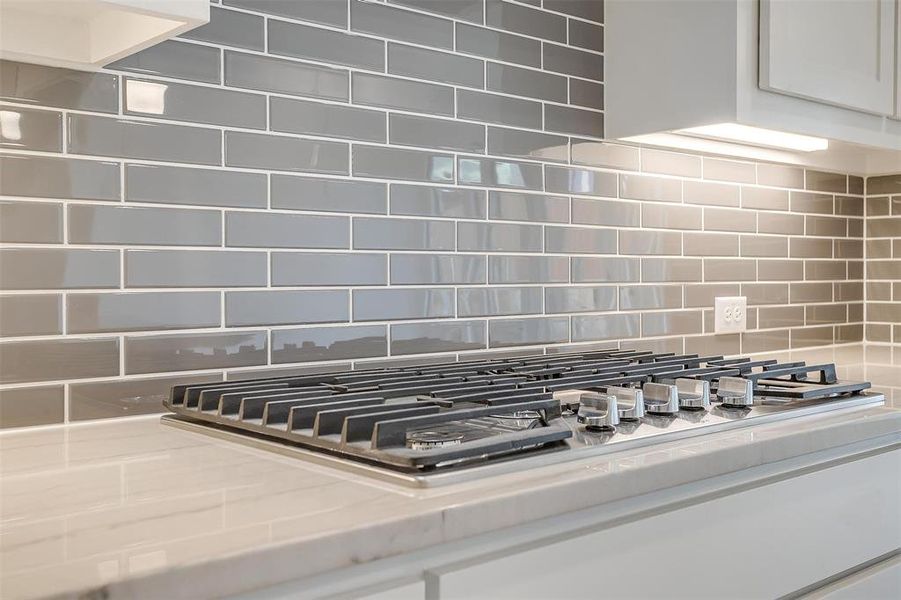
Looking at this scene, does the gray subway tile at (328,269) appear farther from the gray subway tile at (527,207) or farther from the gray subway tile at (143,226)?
the gray subway tile at (527,207)

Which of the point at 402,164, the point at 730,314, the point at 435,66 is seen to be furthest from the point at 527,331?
the point at 730,314

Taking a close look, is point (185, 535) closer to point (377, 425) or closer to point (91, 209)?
point (377, 425)

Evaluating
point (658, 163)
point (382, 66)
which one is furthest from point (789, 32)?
point (382, 66)

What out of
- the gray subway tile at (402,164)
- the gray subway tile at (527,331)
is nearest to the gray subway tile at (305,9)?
the gray subway tile at (402,164)

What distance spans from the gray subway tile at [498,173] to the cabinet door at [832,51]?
47 centimetres

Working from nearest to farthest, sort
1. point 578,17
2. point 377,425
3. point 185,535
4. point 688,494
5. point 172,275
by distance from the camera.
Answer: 1. point 185,535
2. point 377,425
3. point 688,494
4. point 172,275
5. point 578,17

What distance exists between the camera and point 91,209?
1.28 meters

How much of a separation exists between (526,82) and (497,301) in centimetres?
46

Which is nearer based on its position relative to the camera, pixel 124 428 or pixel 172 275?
pixel 124 428

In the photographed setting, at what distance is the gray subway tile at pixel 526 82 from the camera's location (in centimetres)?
180

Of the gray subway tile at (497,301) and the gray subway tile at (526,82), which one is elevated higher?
the gray subway tile at (526,82)

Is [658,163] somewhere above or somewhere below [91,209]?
above

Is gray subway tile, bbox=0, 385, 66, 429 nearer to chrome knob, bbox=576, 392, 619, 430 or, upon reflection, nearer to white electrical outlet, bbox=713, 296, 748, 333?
chrome knob, bbox=576, 392, 619, 430

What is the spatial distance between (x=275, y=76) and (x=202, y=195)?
0.24 meters
